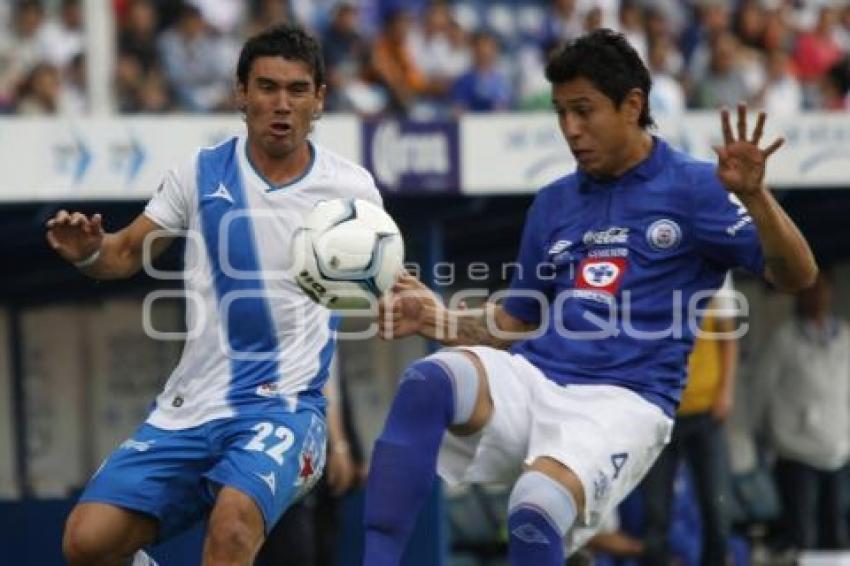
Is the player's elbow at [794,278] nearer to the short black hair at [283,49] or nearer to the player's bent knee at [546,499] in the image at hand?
the player's bent knee at [546,499]

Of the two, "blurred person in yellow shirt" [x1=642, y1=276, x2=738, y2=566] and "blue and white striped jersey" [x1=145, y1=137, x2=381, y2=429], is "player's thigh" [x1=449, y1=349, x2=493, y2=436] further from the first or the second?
"blurred person in yellow shirt" [x1=642, y1=276, x2=738, y2=566]

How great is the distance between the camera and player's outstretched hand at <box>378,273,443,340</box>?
7.71 m

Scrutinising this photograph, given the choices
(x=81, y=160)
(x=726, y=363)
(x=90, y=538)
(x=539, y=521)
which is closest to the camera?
(x=539, y=521)

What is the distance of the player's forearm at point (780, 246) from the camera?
7.37m

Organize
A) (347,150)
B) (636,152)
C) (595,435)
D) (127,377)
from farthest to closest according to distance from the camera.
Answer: (127,377)
(347,150)
(636,152)
(595,435)

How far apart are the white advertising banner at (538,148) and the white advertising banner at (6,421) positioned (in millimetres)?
4389

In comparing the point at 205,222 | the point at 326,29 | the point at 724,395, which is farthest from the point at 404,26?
the point at 205,222

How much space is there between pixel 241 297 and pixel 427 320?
69cm

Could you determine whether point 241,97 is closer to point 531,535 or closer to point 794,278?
point 531,535

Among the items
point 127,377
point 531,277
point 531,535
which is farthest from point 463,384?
point 127,377

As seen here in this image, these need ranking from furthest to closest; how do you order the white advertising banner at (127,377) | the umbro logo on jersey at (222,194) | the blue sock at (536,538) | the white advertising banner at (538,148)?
the white advertising banner at (127,377)
the white advertising banner at (538,148)
the umbro logo on jersey at (222,194)
the blue sock at (536,538)

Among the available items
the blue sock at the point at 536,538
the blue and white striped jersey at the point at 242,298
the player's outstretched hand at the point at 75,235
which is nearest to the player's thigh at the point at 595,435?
the blue sock at the point at 536,538

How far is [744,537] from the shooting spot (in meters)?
15.2

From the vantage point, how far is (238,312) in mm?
7996
